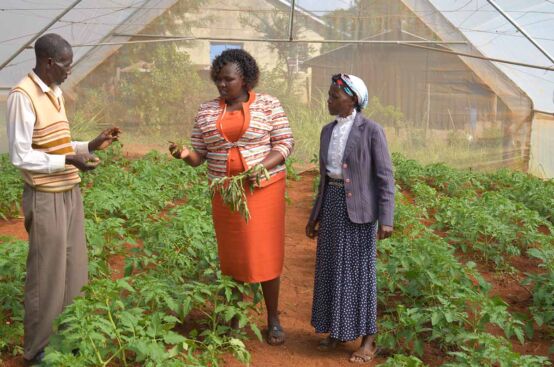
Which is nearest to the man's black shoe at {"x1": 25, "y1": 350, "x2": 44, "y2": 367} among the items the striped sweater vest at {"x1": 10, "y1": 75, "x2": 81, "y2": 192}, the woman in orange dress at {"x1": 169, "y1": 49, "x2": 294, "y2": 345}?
the striped sweater vest at {"x1": 10, "y1": 75, "x2": 81, "y2": 192}

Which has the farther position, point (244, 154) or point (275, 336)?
point (275, 336)

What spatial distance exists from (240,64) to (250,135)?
409 mm

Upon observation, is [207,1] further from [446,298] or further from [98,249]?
[446,298]

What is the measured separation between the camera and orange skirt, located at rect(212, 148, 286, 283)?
12.7ft

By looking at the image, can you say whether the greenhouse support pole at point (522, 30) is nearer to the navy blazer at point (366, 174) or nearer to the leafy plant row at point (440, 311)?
the leafy plant row at point (440, 311)

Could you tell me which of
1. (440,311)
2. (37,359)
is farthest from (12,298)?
(440,311)

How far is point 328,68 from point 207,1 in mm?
2193

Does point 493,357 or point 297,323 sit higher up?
point 493,357

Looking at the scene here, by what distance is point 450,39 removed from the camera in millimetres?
10258

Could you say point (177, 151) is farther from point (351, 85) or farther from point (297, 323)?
point (297, 323)

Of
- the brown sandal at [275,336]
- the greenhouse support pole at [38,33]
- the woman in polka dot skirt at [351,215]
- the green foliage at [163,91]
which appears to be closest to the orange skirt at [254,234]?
the woman in polka dot skirt at [351,215]

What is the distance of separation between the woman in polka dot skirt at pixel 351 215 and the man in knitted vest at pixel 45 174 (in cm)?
126

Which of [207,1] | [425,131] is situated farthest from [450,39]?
[207,1]

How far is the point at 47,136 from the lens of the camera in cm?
348
